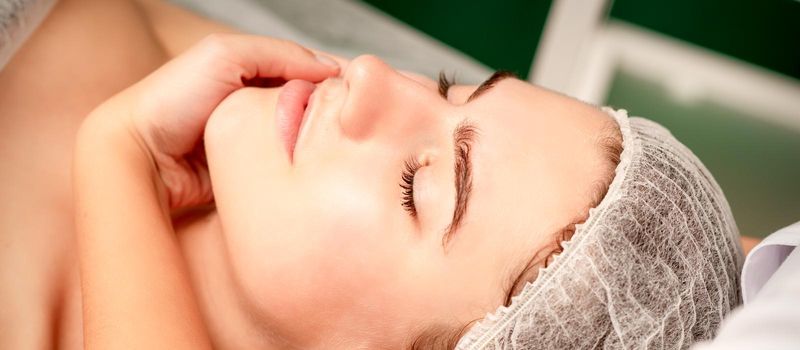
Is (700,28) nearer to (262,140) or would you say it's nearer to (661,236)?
(661,236)

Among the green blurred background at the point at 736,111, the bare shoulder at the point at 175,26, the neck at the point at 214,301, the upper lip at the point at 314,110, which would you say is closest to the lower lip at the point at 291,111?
the upper lip at the point at 314,110

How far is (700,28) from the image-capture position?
2152mm

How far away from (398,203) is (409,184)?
0.03 m

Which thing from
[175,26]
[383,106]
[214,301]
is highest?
[383,106]

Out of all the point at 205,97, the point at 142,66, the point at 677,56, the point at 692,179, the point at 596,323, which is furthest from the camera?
the point at 677,56

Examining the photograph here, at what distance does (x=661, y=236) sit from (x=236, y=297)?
605 mm

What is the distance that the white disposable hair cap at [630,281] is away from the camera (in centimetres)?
81

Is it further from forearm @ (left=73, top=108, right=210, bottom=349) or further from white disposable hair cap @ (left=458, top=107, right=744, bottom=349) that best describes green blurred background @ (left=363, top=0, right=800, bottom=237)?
forearm @ (left=73, top=108, right=210, bottom=349)

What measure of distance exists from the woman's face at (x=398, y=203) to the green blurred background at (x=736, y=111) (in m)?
1.35

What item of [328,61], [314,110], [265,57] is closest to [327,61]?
[328,61]

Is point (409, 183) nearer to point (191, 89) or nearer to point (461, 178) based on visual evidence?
point (461, 178)

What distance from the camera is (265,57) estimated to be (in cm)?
114

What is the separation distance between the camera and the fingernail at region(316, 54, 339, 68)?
1.17 metres

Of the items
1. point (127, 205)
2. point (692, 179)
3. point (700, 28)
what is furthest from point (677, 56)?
point (127, 205)
